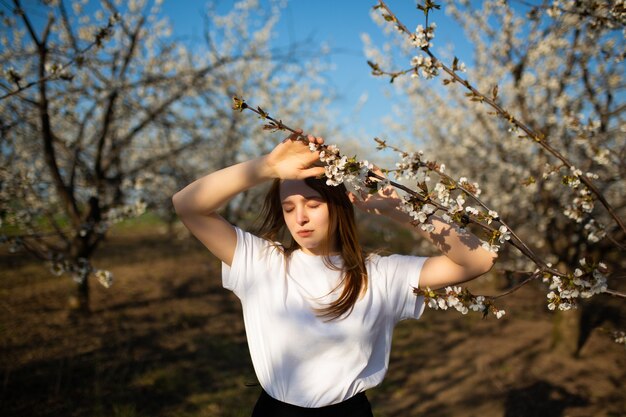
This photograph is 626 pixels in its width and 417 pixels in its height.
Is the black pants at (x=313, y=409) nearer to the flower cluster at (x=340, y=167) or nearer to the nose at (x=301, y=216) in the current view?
the nose at (x=301, y=216)

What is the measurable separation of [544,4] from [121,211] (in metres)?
4.00

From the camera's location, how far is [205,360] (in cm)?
460

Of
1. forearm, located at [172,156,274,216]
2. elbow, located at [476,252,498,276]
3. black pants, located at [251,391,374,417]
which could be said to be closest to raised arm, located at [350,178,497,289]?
elbow, located at [476,252,498,276]

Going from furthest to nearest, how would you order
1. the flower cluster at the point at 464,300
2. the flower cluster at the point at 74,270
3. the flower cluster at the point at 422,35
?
1. the flower cluster at the point at 74,270
2. the flower cluster at the point at 422,35
3. the flower cluster at the point at 464,300

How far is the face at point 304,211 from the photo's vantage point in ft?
5.50

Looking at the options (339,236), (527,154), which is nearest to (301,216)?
(339,236)

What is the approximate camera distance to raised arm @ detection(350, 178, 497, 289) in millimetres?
1562

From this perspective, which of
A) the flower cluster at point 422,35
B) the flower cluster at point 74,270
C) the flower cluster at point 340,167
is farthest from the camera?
the flower cluster at point 74,270

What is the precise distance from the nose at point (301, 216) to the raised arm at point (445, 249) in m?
0.19

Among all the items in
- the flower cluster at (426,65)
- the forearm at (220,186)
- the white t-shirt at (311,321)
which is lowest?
the white t-shirt at (311,321)

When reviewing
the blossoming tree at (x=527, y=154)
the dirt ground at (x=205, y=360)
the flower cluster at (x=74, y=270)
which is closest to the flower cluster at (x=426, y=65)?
the blossoming tree at (x=527, y=154)

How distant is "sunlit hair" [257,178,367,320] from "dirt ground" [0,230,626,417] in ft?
3.70

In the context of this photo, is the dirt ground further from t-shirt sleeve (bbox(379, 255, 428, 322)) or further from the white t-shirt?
t-shirt sleeve (bbox(379, 255, 428, 322))

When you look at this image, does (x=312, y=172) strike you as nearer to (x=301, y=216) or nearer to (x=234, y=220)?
(x=301, y=216)
